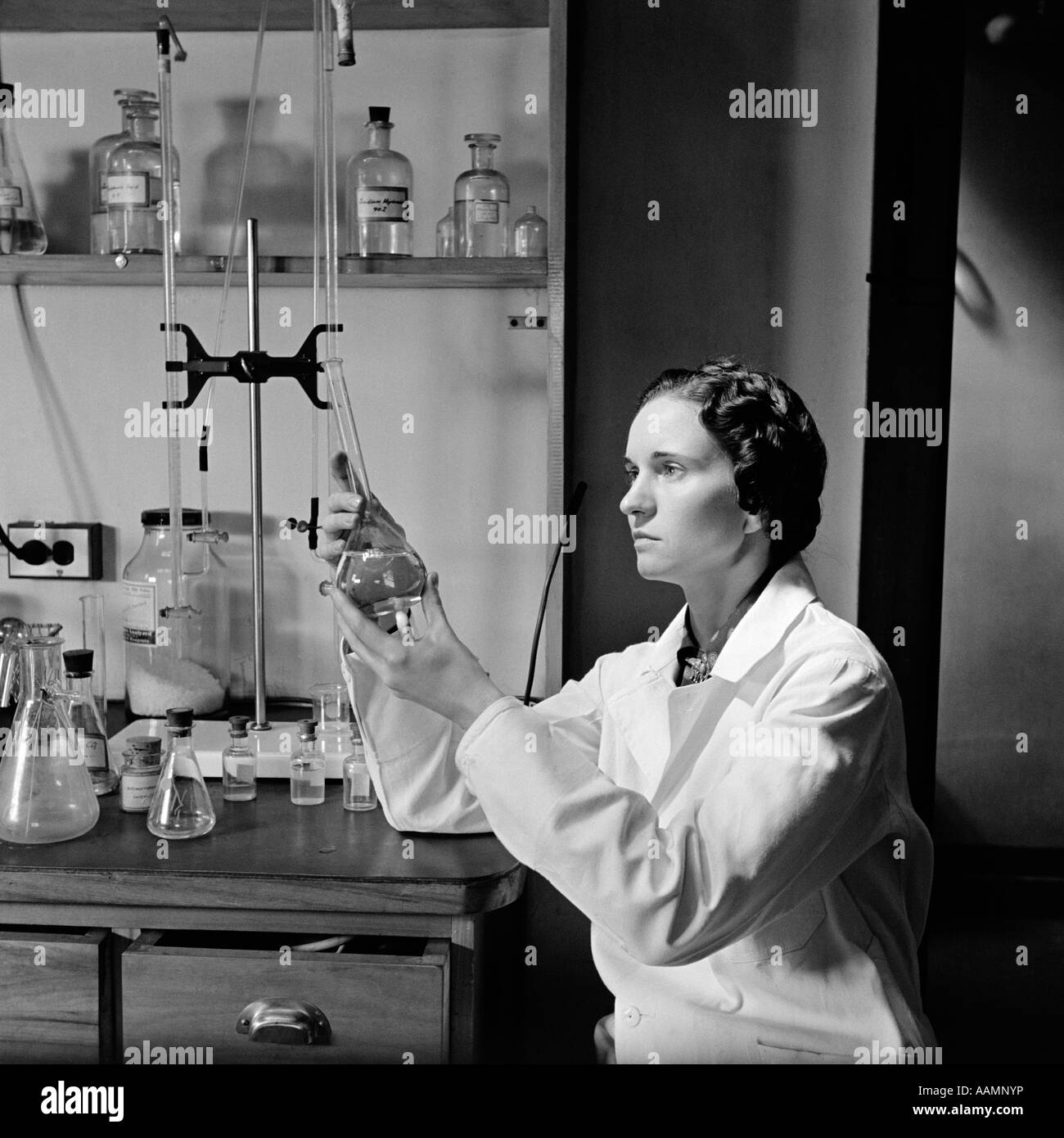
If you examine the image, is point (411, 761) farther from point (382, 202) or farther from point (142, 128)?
point (142, 128)

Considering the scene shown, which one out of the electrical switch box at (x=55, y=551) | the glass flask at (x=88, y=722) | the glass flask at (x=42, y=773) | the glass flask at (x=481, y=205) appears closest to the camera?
the glass flask at (x=42, y=773)

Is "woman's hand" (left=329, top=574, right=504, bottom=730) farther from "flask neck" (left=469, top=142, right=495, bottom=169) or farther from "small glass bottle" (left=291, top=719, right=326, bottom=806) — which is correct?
"flask neck" (left=469, top=142, right=495, bottom=169)

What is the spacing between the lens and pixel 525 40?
1.81 metres

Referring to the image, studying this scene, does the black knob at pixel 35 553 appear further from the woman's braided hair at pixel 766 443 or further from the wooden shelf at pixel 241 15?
the woman's braided hair at pixel 766 443

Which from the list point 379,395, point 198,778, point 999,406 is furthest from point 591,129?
point 999,406

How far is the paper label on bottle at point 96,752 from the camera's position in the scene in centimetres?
140

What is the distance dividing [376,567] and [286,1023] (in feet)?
1.50

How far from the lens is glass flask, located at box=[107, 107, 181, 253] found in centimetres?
170

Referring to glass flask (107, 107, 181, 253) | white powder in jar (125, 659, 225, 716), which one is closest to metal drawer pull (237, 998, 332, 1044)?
white powder in jar (125, 659, 225, 716)

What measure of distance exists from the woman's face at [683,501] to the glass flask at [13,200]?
42.2 inches

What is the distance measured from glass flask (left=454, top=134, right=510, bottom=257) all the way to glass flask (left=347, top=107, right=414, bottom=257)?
78 millimetres

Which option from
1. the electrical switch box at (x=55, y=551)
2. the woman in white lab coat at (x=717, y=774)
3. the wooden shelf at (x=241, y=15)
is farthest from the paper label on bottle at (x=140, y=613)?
the wooden shelf at (x=241, y=15)
